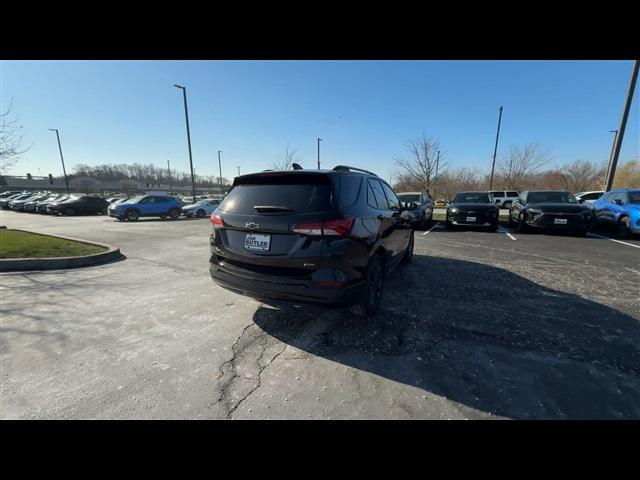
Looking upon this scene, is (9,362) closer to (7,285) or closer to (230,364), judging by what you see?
(230,364)

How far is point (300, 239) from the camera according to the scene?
2594 mm

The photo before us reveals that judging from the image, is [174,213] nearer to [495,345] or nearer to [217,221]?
[217,221]

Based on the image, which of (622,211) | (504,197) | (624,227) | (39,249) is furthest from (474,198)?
(504,197)

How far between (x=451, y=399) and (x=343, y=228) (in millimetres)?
1644

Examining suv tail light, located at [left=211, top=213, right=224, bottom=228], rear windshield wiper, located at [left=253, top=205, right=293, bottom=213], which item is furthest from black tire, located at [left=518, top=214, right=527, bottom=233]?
suv tail light, located at [left=211, top=213, right=224, bottom=228]

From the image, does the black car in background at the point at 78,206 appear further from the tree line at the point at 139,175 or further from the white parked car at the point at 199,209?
the tree line at the point at 139,175

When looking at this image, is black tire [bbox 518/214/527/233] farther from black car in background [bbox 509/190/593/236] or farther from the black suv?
the black suv

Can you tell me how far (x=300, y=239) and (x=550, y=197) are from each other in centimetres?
1226

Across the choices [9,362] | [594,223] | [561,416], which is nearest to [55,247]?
[9,362]

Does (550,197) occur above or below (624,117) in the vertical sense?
below

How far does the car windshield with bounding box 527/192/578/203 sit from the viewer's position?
402 inches

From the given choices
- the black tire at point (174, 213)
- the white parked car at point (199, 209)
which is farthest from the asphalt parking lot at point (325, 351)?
the white parked car at point (199, 209)

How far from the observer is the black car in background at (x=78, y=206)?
68.5 ft

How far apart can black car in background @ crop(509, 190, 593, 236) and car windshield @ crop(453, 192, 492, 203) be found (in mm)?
1276
